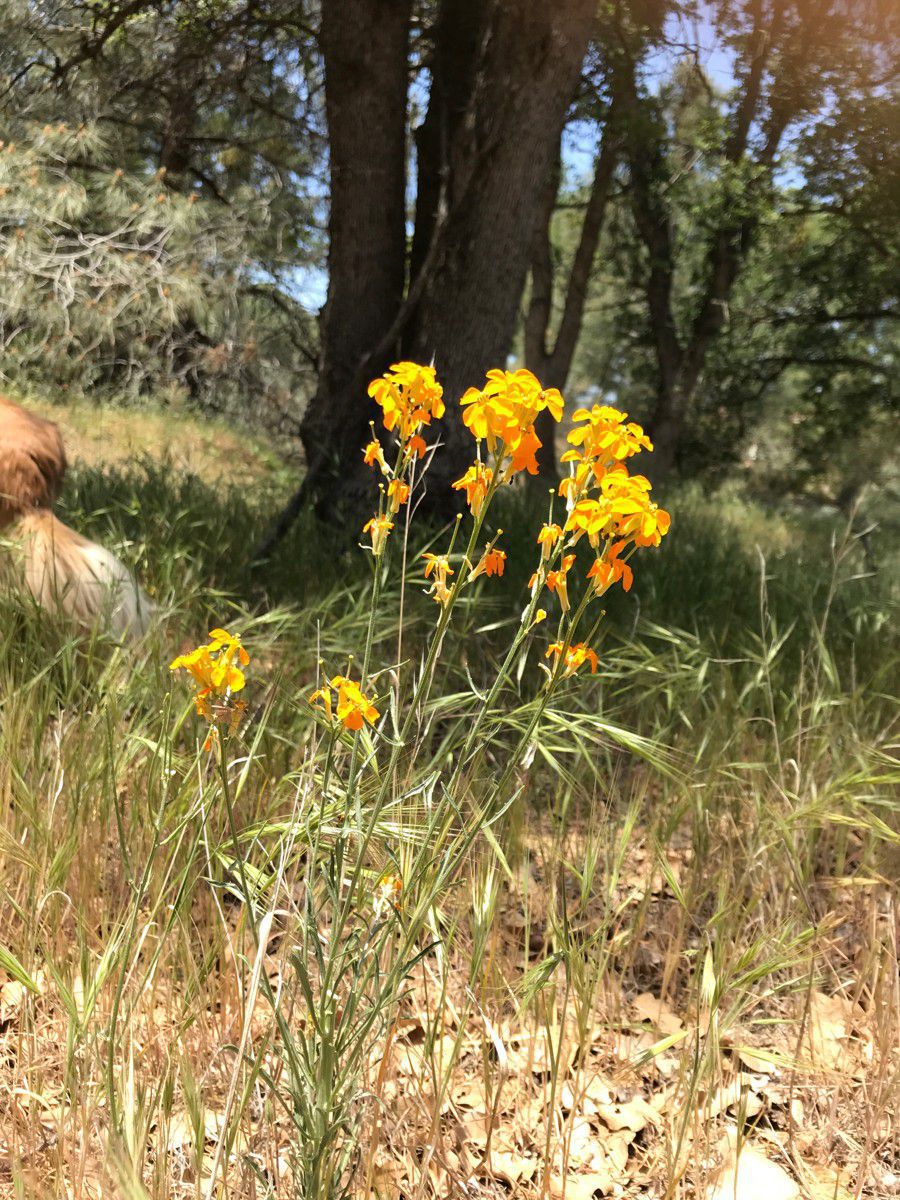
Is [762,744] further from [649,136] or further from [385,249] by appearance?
[649,136]

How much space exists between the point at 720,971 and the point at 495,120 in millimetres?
3523

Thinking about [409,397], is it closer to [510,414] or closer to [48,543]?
[510,414]

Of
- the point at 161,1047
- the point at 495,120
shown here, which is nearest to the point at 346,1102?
the point at 161,1047

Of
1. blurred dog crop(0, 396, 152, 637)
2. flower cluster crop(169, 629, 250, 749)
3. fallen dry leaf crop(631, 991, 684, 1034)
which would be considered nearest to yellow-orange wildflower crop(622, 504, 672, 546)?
flower cluster crop(169, 629, 250, 749)

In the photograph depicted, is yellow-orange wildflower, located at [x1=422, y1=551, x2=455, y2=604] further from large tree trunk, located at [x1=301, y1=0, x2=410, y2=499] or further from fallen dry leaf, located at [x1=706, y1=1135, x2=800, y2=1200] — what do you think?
large tree trunk, located at [x1=301, y1=0, x2=410, y2=499]

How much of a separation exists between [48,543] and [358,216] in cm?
242

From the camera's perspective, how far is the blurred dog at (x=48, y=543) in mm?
2649

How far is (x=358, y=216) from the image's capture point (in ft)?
14.3

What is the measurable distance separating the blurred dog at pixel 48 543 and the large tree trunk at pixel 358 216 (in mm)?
1291

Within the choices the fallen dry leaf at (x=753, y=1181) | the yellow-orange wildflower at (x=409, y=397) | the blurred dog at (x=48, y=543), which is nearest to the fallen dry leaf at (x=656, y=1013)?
the fallen dry leaf at (x=753, y=1181)

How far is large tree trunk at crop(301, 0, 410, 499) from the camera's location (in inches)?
162

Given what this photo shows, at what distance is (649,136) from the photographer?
802 cm

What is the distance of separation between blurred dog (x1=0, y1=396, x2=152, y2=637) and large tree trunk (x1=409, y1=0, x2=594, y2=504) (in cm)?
160

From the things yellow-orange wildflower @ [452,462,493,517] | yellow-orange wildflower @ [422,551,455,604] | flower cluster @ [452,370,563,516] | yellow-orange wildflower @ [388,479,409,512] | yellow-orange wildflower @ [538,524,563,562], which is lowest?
yellow-orange wildflower @ [422,551,455,604]
